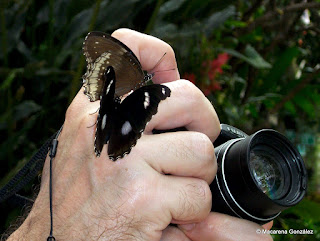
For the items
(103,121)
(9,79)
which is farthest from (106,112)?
(9,79)

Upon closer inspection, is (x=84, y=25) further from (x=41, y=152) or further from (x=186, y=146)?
(x=186, y=146)

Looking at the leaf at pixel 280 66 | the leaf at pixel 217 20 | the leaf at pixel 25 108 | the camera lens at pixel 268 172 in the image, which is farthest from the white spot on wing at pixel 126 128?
the leaf at pixel 280 66

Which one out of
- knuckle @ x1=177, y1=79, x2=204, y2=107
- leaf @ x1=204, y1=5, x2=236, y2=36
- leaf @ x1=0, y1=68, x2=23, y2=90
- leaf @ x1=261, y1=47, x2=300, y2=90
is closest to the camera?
knuckle @ x1=177, y1=79, x2=204, y2=107

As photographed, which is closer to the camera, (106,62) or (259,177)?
(106,62)

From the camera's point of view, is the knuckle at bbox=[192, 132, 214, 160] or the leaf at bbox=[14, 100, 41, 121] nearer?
the knuckle at bbox=[192, 132, 214, 160]

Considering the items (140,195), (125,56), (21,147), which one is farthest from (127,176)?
(21,147)

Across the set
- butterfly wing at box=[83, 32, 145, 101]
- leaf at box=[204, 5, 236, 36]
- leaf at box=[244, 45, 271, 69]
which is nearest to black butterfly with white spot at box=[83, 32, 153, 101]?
butterfly wing at box=[83, 32, 145, 101]

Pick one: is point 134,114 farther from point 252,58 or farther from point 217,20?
point 252,58

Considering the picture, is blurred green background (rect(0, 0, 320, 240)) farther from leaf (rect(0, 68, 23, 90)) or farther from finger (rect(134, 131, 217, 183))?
finger (rect(134, 131, 217, 183))
